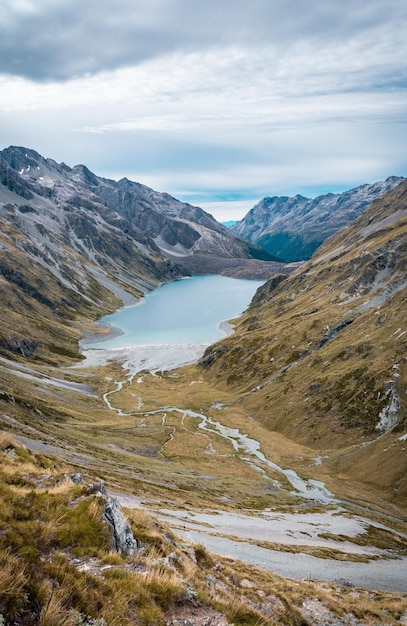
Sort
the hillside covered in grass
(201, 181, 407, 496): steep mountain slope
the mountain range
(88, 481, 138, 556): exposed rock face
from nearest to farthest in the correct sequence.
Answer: the hillside covered in grass → the mountain range → (88, 481, 138, 556): exposed rock face → (201, 181, 407, 496): steep mountain slope

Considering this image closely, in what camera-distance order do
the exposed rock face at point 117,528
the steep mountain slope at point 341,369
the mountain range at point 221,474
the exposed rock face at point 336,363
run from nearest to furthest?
the mountain range at point 221,474 < the exposed rock face at point 117,528 < the steep mountain slope at point 341,369 < the exposed rock face at point 336,363

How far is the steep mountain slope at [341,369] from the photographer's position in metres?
93.3

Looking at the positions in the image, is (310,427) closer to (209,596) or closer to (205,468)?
(205,468)

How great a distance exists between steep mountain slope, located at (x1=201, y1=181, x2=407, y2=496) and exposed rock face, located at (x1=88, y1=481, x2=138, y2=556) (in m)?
75.1

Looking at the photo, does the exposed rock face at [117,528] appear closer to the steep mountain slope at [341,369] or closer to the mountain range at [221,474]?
the mountain range at [221,474]

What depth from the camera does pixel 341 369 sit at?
119 metres

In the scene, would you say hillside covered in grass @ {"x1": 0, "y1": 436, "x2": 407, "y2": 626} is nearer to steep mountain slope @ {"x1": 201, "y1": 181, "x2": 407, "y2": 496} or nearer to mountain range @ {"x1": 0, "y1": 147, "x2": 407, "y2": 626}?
mountain range @ {"x1": 0, "y1": 147, "x2": 407, "y2": 626}

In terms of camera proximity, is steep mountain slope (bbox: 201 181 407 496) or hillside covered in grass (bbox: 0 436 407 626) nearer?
hillside covered in grass (bbox: 0 436 407 626)

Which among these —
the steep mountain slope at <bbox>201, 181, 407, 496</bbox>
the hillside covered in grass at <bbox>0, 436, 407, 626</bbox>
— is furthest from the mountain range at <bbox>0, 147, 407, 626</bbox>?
the steep mountain slope at <bbox>201, 181, 407, 496</bbox>

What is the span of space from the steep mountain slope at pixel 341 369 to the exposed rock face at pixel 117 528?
246 feet

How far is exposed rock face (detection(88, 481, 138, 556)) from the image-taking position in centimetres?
1435

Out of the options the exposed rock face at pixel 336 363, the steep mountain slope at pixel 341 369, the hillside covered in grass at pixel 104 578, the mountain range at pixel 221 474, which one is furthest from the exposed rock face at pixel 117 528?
the exposed rock face at pixel 336 363

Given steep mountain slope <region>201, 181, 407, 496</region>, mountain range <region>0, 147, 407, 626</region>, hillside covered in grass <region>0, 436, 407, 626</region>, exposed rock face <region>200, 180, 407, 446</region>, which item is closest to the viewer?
hillside covered in grass <region>0, 436, 407, 626</region>

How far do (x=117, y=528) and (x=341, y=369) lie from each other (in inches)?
4504
